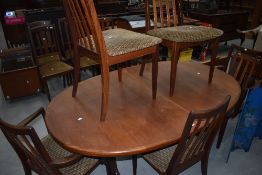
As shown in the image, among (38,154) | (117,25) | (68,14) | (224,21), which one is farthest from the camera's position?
(224,21)

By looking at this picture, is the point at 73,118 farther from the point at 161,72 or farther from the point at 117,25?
the point at 117,25

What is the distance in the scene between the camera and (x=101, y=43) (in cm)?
116

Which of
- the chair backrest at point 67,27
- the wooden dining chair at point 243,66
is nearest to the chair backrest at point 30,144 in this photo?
the wooden dining chair at point 243,66

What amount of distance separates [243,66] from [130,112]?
1211 mm

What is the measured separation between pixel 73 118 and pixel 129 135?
38cm

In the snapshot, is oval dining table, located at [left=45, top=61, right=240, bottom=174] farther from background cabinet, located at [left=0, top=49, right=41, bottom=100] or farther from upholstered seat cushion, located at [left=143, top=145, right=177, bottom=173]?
background cabinet, located at [left=0, top=49, right=41, bottom=100]

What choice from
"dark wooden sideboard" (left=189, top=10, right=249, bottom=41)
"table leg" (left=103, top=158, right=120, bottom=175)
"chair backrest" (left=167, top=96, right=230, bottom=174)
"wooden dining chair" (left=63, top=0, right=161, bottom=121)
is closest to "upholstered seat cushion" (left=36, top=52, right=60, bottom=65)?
"wooden dining chair" (left=63, top=0, right=161, bottom=121)

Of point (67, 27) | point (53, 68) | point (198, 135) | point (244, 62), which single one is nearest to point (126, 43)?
point (198, 135)

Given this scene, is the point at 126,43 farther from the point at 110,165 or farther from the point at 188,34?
the point at 110,165

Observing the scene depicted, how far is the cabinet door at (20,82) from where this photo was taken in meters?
2.67

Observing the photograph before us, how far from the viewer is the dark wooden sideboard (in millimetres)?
3961

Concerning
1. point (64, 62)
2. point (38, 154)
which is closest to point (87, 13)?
point (38, 154)

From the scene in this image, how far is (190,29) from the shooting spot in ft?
5.54

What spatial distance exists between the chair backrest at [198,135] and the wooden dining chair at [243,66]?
0.65 m
